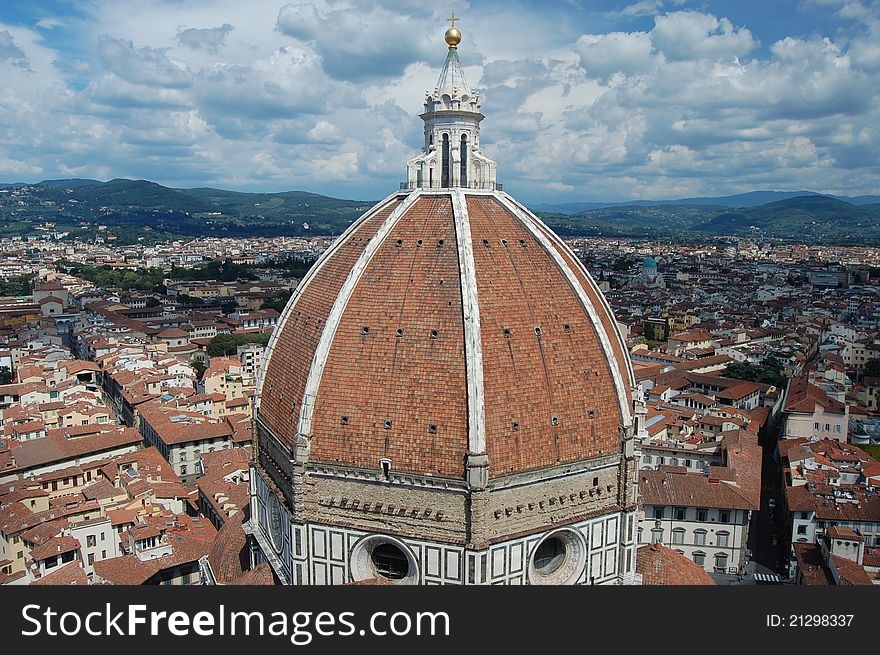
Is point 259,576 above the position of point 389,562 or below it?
below

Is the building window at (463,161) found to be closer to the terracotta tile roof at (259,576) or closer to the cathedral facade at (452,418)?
the cathedral facade at (452,418)

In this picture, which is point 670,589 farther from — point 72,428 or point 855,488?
point 72,428

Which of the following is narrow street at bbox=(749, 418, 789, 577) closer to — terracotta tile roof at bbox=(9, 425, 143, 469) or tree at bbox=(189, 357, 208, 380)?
terracotta tile roof at bbox=(9, 425, 143, 469)

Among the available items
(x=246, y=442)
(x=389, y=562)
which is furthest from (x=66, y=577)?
(x=246, y=442)

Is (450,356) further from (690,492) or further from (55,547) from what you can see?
(690,492)

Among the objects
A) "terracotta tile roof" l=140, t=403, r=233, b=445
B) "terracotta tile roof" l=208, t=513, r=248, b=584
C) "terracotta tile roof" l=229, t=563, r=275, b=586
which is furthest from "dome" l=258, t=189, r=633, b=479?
"terracotta tile roof" l=140, t=403, r=233, b=445
